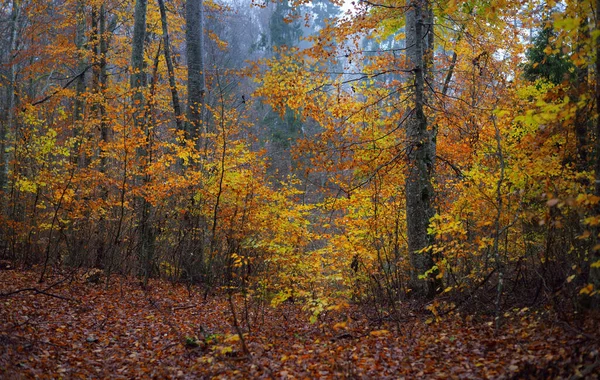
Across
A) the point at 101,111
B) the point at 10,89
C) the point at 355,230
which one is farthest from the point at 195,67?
the point at 355,230

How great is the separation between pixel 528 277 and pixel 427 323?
1.99 m

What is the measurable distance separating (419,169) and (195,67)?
781 centimetres

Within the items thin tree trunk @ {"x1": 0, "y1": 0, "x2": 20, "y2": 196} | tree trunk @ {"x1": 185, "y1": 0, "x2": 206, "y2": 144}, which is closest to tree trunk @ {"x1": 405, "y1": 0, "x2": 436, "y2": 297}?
tree trunk @ {"x1": 185, "y1": 0, "x2": 206, "y2": 144}

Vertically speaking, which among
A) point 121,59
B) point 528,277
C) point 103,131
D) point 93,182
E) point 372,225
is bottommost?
point 528,277

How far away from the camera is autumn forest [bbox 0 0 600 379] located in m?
4.89

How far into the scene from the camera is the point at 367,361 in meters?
5.02

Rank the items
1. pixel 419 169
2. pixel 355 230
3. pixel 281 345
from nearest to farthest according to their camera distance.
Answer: pixel 281 345 → pixel 419 169 → pixel 355 230

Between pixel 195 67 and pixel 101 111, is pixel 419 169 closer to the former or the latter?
pixel 195 67

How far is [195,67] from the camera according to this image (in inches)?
491

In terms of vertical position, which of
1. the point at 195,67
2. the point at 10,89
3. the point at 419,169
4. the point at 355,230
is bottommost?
the point at 355,230

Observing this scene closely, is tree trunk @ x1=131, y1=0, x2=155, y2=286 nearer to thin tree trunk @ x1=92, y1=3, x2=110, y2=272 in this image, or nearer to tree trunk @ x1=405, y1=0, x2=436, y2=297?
thin tree trunk @ x1=92, y1=3, x2=110, y2=272

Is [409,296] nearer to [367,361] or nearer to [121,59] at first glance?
[367,361]

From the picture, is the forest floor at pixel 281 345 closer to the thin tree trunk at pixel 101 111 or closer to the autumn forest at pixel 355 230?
the autumn forest at pixel 355 230

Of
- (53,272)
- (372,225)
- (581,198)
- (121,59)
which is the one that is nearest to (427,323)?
(372,225)
